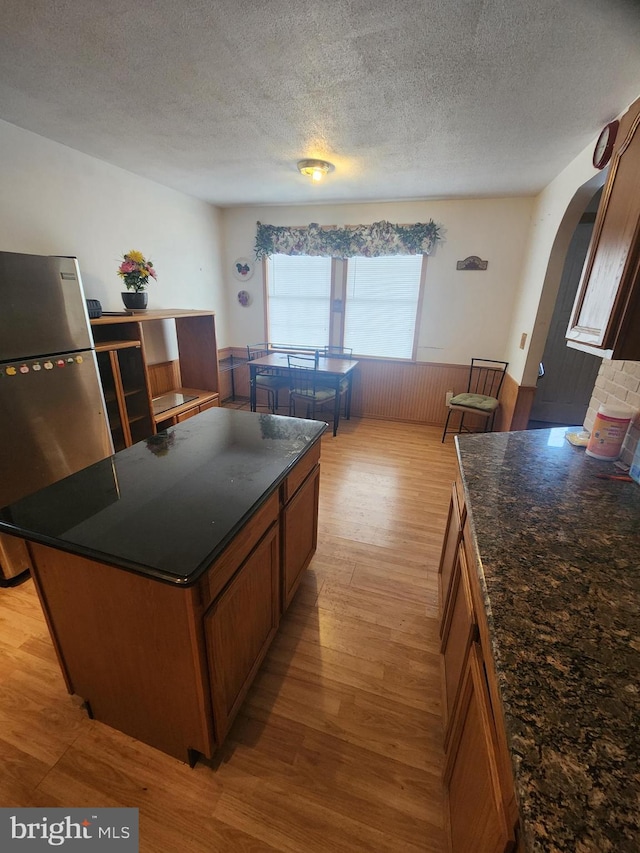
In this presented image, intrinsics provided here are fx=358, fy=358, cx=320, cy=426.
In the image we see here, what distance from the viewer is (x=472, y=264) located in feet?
12.8

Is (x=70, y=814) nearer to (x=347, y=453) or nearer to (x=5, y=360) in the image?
(x=5, y=360)

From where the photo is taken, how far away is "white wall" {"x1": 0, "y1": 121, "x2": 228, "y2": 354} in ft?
7.52

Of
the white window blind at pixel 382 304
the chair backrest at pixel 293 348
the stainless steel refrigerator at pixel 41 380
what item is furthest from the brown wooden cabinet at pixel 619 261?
the chair backrest at pixel 293 348

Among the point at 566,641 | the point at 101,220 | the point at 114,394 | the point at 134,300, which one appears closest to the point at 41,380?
the point at 114,394

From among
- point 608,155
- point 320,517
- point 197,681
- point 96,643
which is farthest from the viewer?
point 320,517

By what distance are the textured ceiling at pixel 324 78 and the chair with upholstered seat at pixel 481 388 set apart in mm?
1876

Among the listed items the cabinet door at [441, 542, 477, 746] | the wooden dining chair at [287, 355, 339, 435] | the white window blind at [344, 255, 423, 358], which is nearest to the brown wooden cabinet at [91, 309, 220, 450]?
the wooden dining chair at [287, 355, 339, 435]

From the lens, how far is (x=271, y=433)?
1.74 meters

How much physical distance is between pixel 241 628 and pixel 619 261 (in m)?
1.69

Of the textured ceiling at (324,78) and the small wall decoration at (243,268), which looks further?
the small wall decoration at (243,268)

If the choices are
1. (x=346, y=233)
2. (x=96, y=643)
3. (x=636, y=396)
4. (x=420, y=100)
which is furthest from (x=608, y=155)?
(x=346, y=233)

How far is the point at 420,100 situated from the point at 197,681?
8.74 feet

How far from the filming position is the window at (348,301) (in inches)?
165

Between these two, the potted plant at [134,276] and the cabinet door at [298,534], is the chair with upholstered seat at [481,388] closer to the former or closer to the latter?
the cabinet door at [298,534]
